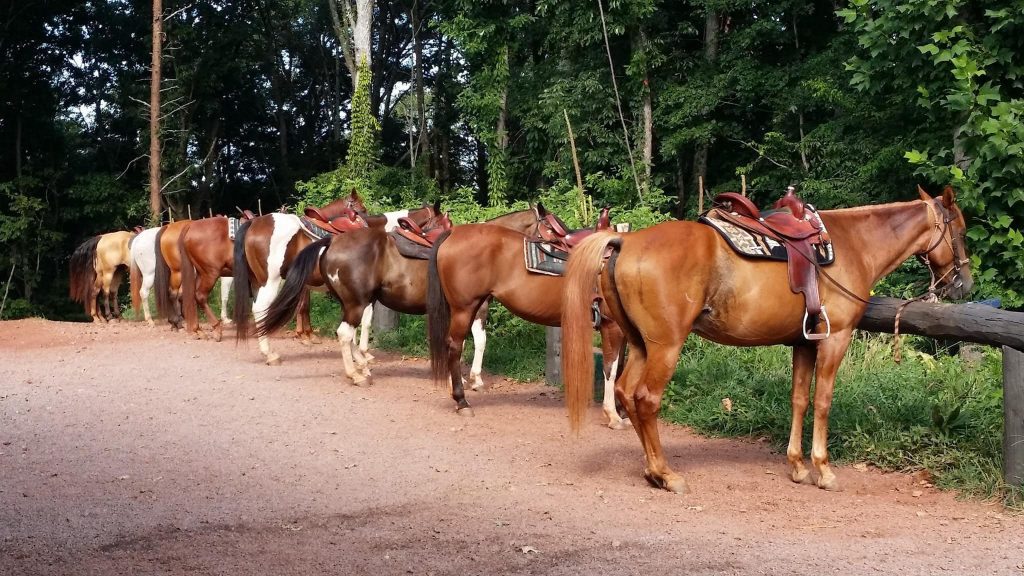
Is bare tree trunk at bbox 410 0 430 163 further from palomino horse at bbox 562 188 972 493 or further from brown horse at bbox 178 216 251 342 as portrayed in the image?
palomino horse at bbox 562 188 972 493

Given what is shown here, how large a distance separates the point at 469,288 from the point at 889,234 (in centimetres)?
387

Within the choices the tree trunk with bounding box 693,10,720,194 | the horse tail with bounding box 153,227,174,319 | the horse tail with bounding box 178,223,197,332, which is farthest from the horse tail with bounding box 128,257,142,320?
→ the tree trunk with bounding box 693,10,720,194

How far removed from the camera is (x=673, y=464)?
6555mm

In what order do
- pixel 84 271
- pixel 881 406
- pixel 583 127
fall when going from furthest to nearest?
pixel 583 127 < pixel 84 271 < pixel 881 406

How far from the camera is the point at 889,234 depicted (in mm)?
6238

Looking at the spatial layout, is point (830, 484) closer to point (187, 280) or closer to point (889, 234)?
point (889, 234)

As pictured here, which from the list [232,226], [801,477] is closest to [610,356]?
[801,477]

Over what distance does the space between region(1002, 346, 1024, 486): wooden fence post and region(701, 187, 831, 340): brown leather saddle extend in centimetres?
110

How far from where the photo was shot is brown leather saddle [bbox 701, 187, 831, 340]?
19.2ft

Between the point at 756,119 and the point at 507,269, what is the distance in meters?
13.9

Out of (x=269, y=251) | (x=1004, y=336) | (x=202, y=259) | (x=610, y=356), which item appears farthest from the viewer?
(x=202, y=259)

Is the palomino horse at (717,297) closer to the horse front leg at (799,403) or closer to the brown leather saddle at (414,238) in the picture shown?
the horse front leg at (799,403)

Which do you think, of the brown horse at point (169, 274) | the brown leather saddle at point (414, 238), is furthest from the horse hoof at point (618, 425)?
the brown horse at point (169, 274)

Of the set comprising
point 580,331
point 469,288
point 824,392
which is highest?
point 469,288
